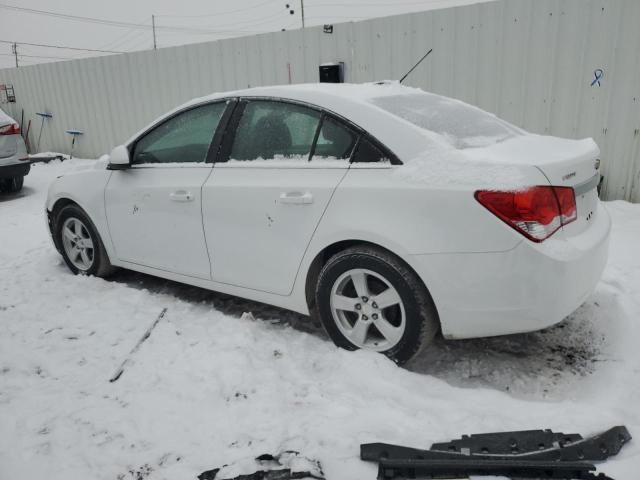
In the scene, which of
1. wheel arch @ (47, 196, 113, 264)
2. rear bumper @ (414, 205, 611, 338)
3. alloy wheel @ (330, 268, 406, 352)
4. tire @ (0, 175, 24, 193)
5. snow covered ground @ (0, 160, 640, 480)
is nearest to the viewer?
snow covered ground @ (0, 160, 640, 480)

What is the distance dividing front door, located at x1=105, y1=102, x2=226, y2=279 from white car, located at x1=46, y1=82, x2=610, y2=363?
0.01 m

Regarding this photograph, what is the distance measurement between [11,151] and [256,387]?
726 cm

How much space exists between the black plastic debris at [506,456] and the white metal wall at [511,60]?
179 inches

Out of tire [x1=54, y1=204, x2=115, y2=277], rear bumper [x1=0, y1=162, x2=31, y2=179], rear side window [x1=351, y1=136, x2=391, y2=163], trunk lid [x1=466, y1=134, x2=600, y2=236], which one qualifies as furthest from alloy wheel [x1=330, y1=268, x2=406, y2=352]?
rear bumper [x1=0, y1=162, x2=31, y2=179]

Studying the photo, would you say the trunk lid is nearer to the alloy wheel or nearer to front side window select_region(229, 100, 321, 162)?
the alloy wheel

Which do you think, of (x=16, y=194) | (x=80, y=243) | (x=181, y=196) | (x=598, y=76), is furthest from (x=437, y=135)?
(x=16, y=194)

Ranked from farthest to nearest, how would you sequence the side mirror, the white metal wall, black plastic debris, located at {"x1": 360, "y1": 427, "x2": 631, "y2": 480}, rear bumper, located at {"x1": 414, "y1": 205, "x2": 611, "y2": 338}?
the white metal wall < the side mirror < rear bumper, located at {"x1": 414, "y1": 205, "x2": 611, "y2": 338} < black plastic debris, located at {"x1": 360, "y1": 427, "x2": 631, "y2": 480}

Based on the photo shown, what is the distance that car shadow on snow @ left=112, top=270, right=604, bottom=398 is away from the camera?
8.93 ft

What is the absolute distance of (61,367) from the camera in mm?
2920

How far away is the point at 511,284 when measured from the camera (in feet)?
7.63

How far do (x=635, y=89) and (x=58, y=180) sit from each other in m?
5.91

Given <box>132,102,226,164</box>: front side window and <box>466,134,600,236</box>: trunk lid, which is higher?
<box>132,102,226,164</box>: front side window

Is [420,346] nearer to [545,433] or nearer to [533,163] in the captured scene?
[545,433]

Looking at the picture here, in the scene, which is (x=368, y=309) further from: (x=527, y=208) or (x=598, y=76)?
(x=598, y=76)
